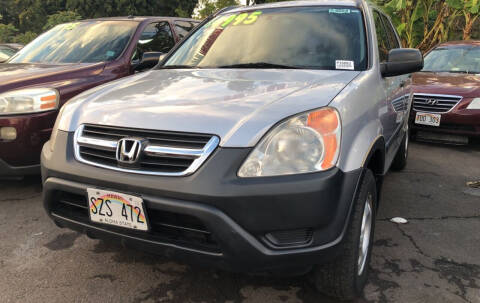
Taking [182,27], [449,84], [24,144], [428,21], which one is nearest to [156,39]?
[182,27]

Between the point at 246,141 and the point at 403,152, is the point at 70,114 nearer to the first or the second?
the point at 246,141

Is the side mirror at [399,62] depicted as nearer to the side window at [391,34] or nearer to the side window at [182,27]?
the side window at [391,34]

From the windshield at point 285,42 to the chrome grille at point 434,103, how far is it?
3.39m

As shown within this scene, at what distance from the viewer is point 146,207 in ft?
5.93

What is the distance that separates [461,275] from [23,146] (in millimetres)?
3215

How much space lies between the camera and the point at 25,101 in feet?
10.7

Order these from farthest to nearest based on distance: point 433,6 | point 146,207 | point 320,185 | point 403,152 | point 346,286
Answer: point 433,6 → point 403,152 → point 346,286 → point 146,207 → point 320,185

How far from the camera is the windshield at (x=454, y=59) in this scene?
21.3ft

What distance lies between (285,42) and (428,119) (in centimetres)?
375

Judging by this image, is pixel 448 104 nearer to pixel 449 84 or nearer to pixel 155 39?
pixel 449 84

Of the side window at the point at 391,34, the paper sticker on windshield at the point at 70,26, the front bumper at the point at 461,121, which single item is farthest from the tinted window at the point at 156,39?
the front bumper at the point at 461,121

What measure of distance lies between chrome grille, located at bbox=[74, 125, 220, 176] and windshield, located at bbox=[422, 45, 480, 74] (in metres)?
6.01

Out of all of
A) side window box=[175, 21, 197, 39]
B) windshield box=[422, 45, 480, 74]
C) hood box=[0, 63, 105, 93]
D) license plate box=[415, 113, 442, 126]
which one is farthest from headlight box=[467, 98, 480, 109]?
hood box=[0, 63, 105, 93]

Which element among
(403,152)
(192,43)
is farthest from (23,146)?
(403,152)
